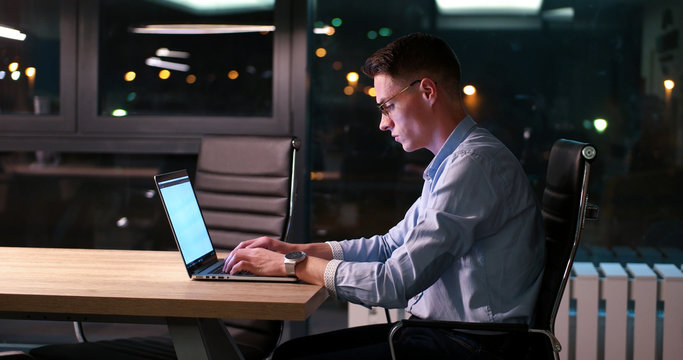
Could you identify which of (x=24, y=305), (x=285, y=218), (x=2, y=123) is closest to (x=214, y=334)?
(x=24, y=305)

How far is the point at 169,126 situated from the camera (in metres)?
4.04

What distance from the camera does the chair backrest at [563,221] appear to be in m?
1.90

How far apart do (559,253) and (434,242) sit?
1.13 ft

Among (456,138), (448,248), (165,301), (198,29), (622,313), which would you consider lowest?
(622,313)

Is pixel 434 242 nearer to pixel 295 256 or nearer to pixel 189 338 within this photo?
pixel 295 256

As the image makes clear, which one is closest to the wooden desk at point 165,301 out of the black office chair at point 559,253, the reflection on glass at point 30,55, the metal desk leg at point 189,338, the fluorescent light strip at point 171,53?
the metal desk leg at point 189,338

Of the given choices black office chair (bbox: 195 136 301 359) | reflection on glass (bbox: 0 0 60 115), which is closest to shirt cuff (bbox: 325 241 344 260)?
black office chair (bbox: 195 136 301 359)

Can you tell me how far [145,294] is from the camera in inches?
71.3

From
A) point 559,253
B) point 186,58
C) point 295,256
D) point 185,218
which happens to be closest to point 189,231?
point 185,218

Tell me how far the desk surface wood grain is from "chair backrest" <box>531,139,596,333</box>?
1.83 ft

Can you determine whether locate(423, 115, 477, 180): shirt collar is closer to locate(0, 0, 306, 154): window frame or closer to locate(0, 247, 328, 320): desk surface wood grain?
locate(0, 247, 328, 320): desk surface wood grain

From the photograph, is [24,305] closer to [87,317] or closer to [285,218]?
[87,317]

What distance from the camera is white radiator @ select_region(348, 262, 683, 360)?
11.2 feet

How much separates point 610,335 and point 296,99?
1861 millimetres
